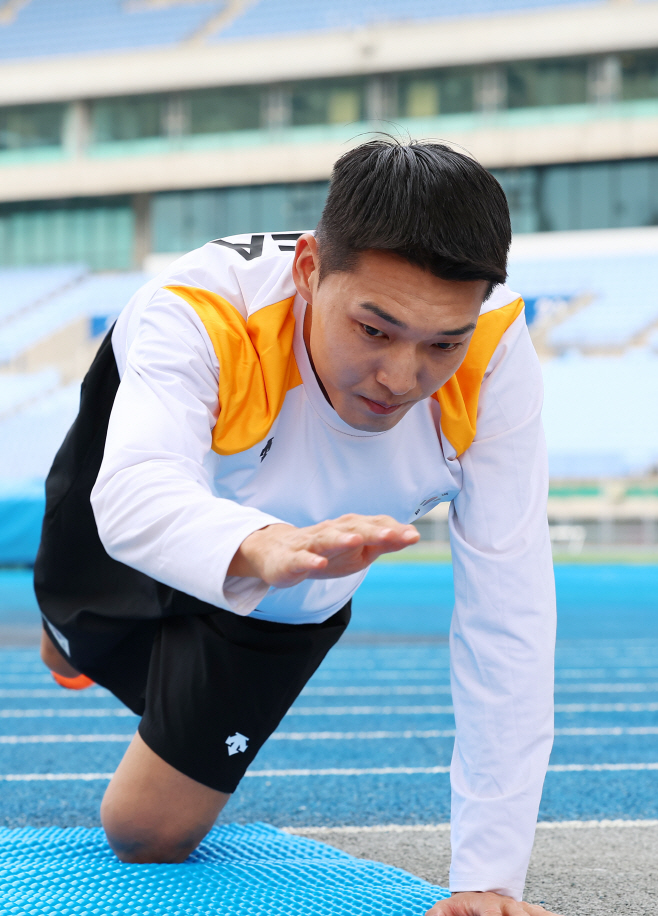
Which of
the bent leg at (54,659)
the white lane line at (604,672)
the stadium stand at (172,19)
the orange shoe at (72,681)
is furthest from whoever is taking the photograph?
the stadium stand at (172,19)

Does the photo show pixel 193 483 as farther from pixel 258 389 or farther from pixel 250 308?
pixel 250 308

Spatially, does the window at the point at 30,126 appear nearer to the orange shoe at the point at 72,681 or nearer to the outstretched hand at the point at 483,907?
the orange shoe at the point at 72,681

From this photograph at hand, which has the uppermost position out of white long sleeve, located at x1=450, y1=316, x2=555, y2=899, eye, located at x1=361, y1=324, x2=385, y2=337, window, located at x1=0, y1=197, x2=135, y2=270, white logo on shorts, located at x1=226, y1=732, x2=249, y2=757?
eye, located at x1=361, y1=324, x2=385, y2=337

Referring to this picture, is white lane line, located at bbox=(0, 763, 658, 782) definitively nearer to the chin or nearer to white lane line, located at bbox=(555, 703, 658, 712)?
white lane line, located at bbox=(555, 703, 658, 712)

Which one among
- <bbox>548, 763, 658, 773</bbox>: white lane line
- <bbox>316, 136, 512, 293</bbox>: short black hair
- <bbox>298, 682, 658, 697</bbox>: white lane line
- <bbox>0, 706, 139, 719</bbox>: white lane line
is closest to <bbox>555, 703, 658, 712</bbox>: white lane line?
<bbox>298, 682, 658, 697</bbox>: white lane line

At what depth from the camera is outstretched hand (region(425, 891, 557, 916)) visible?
5.31 feet

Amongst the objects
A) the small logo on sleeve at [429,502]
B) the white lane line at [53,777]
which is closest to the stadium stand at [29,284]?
the white lane line at [53,777]

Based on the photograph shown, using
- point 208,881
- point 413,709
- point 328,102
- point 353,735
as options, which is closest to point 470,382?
point 208,881

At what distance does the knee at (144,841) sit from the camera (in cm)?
228

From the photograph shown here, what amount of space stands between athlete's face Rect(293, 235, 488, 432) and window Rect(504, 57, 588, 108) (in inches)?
880

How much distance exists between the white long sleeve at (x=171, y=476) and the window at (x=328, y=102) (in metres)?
22.9

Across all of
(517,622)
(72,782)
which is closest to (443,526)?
(72,782)

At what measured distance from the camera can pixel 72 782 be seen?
3443 mm

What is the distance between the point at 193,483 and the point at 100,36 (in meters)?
27.6
